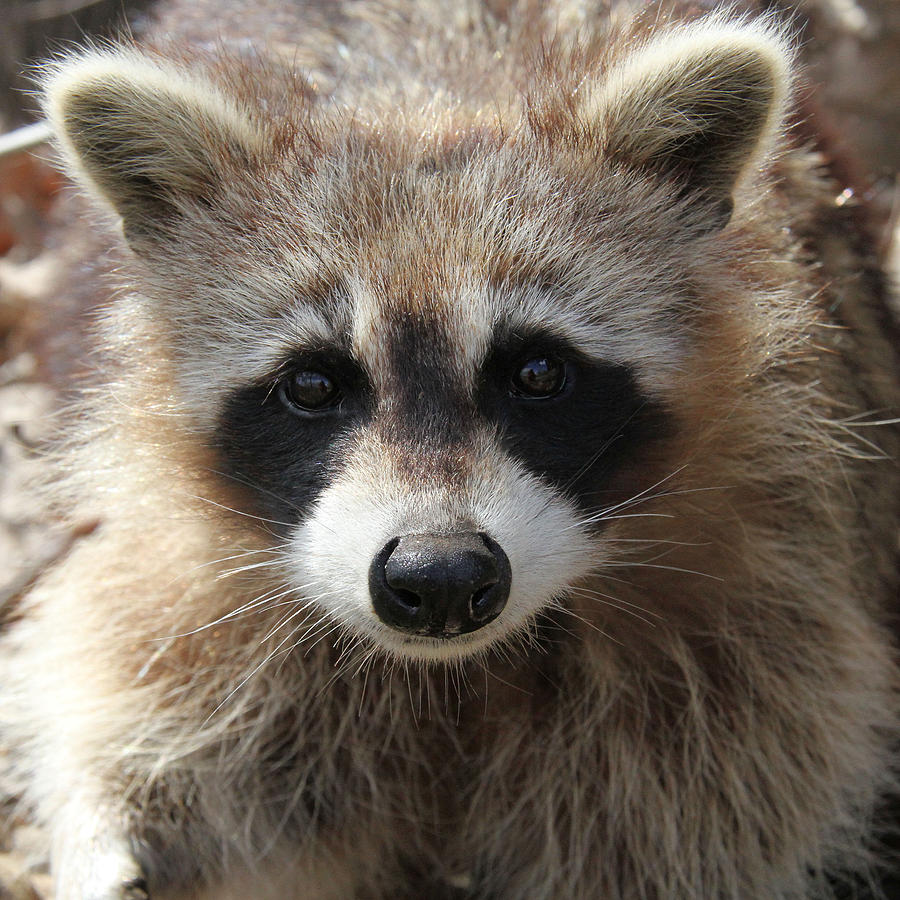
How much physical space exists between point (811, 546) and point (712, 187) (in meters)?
0.93

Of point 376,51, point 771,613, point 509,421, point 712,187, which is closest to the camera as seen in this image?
point 509,421

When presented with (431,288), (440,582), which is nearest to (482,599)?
(440,582)

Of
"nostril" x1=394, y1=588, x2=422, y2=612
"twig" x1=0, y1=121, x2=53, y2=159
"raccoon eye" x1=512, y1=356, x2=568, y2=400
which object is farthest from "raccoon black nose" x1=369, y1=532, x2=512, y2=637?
"twig" x1=0, y1=121, x2=53, y2=159

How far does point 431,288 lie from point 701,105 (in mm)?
741

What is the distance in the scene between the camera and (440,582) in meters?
2.21

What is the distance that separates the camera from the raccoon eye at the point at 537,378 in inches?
101

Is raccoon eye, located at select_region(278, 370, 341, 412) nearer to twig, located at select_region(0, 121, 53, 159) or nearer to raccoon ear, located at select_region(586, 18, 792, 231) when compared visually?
raccoon ear, located at select_region(586, 18, 792, 231)

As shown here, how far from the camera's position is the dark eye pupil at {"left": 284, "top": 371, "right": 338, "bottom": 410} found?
2590 millimetres

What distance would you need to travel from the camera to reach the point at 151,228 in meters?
2.90

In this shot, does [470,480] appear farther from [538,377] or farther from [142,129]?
[142,129]

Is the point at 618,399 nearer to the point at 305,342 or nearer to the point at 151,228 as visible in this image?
the point at 305,342

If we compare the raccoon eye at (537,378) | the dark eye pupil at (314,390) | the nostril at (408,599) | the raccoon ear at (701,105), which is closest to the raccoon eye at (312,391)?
the dark eye pupil at (314,390)

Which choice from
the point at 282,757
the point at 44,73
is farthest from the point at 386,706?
the point at 44,73

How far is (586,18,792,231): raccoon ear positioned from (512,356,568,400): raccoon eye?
52 centimetres
